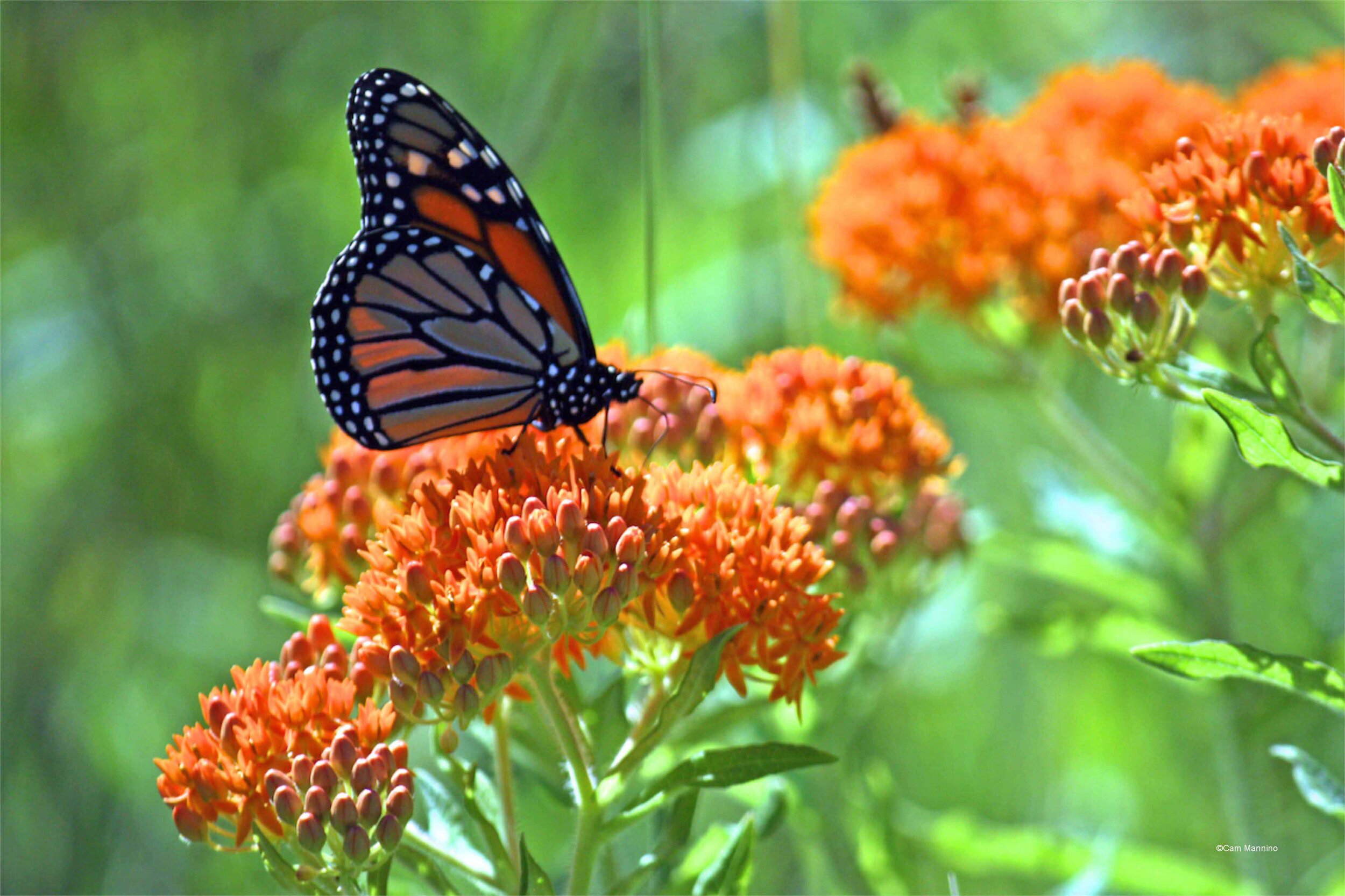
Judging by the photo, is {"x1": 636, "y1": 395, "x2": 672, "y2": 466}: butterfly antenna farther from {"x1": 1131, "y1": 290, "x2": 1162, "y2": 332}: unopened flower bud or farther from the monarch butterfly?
{"x1": 1131, "y1": 290, "x2": 1162, "y2": 332}: unopened flower bud

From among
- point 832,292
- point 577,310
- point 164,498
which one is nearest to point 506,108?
point 832,292

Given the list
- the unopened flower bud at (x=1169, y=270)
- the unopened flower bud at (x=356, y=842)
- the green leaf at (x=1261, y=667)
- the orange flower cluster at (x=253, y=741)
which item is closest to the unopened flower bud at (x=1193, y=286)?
the unopened flower bud at (x=1169, y=270)

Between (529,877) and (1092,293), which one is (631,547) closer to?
(529,877)

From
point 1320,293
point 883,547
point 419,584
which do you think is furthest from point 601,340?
point 1320,293

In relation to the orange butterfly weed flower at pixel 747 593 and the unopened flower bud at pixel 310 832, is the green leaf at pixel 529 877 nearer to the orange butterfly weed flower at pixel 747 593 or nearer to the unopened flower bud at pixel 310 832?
the unopened flower bud at pixel 310 832

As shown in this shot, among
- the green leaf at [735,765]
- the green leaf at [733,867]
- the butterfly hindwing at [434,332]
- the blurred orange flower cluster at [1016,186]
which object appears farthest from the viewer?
the blurred orange flower cluster at [1016,186]
